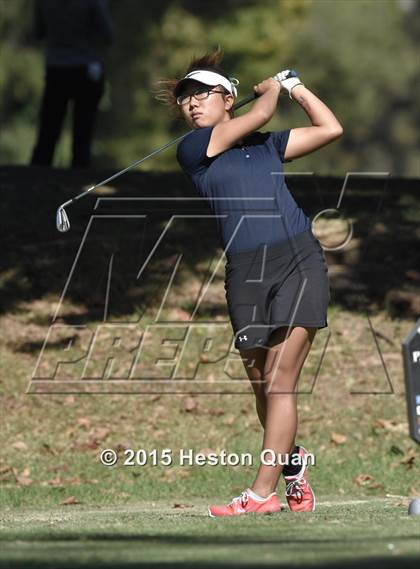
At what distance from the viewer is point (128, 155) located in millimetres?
40219

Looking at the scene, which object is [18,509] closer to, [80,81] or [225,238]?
[225,238]

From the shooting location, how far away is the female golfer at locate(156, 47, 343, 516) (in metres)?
7.12

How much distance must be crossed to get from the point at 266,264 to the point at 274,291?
0.45 ft

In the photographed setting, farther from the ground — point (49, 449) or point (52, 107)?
point (52, 107)

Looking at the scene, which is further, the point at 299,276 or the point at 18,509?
the point at 18,509

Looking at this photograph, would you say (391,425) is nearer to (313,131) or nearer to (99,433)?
(99,433)

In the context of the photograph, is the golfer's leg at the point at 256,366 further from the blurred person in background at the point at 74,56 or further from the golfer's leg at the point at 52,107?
the golfer's leg at the point at 52,107

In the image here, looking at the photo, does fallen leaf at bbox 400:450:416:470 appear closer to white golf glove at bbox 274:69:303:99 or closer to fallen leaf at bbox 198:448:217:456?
fallen leaf at bbox 198:448:217:456

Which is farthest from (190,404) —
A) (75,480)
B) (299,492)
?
(299,492)

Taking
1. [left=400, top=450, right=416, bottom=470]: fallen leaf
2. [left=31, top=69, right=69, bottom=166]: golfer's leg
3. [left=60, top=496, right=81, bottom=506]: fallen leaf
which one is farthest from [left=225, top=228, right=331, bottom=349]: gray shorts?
[left=31, top=69, right=69, bottom=166]: golfer's leg

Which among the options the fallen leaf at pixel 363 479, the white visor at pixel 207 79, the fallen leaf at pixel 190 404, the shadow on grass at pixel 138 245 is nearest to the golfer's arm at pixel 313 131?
the white visor at pixel 207 79

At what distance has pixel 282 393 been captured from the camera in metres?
7.16

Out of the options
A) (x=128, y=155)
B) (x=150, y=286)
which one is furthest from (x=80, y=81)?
(x=128, y=155)

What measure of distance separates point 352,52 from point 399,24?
426cm
